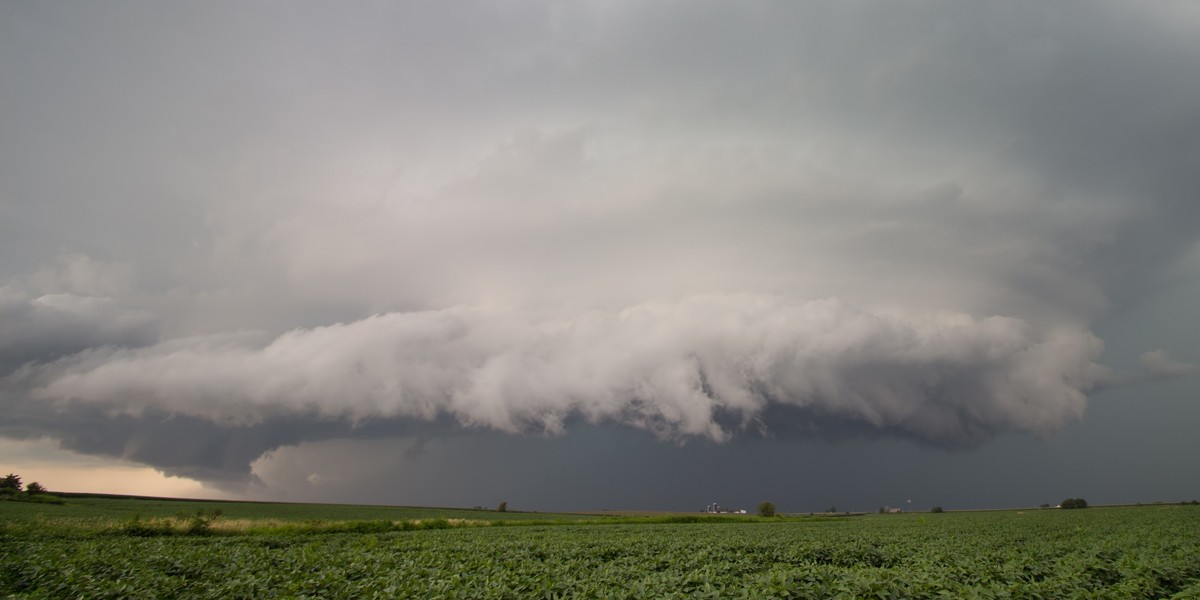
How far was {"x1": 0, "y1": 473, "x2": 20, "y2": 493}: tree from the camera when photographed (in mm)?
97131

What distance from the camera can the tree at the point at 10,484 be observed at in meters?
97.1

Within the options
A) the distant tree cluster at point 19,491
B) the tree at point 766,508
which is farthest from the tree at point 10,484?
the tree at point 766,508

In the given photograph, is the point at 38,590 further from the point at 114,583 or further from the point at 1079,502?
the point at 1079,502

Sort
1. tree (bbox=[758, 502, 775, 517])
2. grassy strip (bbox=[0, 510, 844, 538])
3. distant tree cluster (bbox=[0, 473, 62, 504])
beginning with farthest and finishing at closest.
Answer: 1. tree (bbox=[758, 502, 775, 517])
2. distant tree cluster (bbox=[0, 473, 62, 504])
3. grassy strip (bbox=[0, 510, 844, 538])

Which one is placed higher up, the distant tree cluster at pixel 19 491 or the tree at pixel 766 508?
the distant tree cluster at pixel 19 491

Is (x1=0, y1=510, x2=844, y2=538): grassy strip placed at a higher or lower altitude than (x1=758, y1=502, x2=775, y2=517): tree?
higher

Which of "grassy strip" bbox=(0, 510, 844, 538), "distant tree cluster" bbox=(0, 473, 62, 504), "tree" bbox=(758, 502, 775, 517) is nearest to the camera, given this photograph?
"grassy strip" bbox=(0, 510, 844, 538)

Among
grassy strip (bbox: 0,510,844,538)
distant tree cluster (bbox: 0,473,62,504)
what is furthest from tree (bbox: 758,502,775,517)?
distant tree cluster (bbox: 0,473,62,504)

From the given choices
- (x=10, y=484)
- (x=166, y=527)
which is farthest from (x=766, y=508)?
(x=10, y=484)

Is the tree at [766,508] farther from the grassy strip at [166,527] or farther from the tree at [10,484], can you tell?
the tree at [10,484]

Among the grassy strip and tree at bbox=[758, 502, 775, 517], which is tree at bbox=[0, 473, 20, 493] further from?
tree at bbox=[758, 502, 775, 517]

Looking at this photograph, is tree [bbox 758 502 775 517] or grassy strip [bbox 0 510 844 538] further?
tree [bbox 758 502 775 517]

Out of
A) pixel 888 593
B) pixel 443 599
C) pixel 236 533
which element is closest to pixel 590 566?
pixel 443 599

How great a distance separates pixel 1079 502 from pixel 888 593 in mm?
230506
